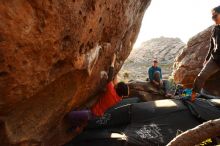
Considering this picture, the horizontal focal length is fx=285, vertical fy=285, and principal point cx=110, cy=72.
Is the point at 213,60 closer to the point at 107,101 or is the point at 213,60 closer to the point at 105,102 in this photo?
the point at 107,101

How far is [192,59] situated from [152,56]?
2294cm

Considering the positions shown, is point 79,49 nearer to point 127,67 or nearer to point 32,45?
point 32,45

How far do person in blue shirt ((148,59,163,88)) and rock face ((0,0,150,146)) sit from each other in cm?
621

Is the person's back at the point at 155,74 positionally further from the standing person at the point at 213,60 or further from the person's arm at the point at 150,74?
the standing person at the point at 213,60

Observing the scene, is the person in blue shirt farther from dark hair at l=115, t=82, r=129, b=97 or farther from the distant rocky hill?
the distant rocky hill

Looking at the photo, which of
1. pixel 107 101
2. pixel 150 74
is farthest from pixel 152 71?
pixel 107 101

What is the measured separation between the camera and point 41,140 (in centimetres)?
621

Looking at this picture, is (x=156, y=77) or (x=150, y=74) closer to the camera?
(x=156, y=77)

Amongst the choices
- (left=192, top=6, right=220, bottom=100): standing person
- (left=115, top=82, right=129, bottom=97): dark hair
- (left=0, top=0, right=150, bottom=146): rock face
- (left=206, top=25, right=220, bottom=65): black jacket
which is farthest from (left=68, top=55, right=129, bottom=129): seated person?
(left=206, top=25, right=220, bottom=65): black jacket

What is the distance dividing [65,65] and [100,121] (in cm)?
361

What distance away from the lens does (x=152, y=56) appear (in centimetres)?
4044

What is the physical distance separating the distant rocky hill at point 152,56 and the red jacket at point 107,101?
22.5 metres

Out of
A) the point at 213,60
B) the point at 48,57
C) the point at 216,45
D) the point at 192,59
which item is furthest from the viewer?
the point at 192,59

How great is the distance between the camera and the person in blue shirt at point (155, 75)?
1356 cm
